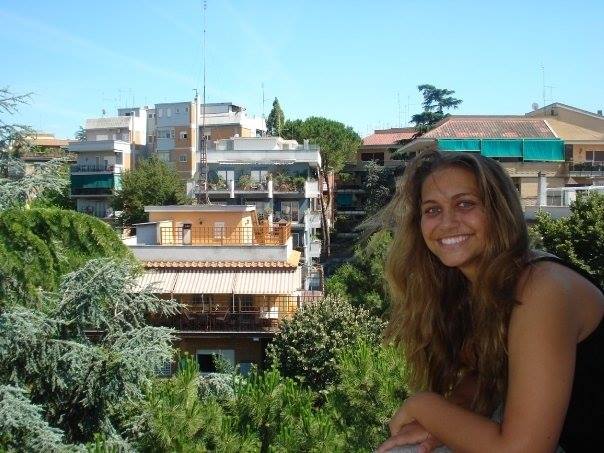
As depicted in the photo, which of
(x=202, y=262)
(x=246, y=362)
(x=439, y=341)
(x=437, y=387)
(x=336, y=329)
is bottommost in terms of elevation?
(x=246, y=362)

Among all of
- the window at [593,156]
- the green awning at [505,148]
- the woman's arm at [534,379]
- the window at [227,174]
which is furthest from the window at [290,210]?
the woman's arm at [534,379]

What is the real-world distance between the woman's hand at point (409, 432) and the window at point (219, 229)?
64.9ft

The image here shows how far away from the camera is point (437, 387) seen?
173cm

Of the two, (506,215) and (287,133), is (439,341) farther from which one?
(287,133)

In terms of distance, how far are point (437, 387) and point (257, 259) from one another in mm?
16772

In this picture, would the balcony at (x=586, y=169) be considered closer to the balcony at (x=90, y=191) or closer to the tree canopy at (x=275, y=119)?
the tree canopy at (x=275, y=119)

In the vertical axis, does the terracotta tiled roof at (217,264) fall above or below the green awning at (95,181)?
below

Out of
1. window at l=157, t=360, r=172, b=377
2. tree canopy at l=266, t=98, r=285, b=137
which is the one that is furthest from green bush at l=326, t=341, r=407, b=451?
tree canopy at l=266, t=98, r=285, b=137

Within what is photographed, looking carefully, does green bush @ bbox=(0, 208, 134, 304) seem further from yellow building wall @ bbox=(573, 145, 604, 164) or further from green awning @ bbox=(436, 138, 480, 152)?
yellow building wall @ bbox=(573, 145, 604, 164)

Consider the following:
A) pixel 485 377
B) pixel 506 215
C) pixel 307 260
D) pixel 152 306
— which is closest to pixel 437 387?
pixel 485 377

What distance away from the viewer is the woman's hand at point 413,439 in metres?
1.37

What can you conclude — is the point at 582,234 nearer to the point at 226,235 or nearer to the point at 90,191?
the point at 226,235

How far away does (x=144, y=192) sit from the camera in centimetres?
3575

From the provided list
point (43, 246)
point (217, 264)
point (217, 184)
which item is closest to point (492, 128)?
point (217, 184)
